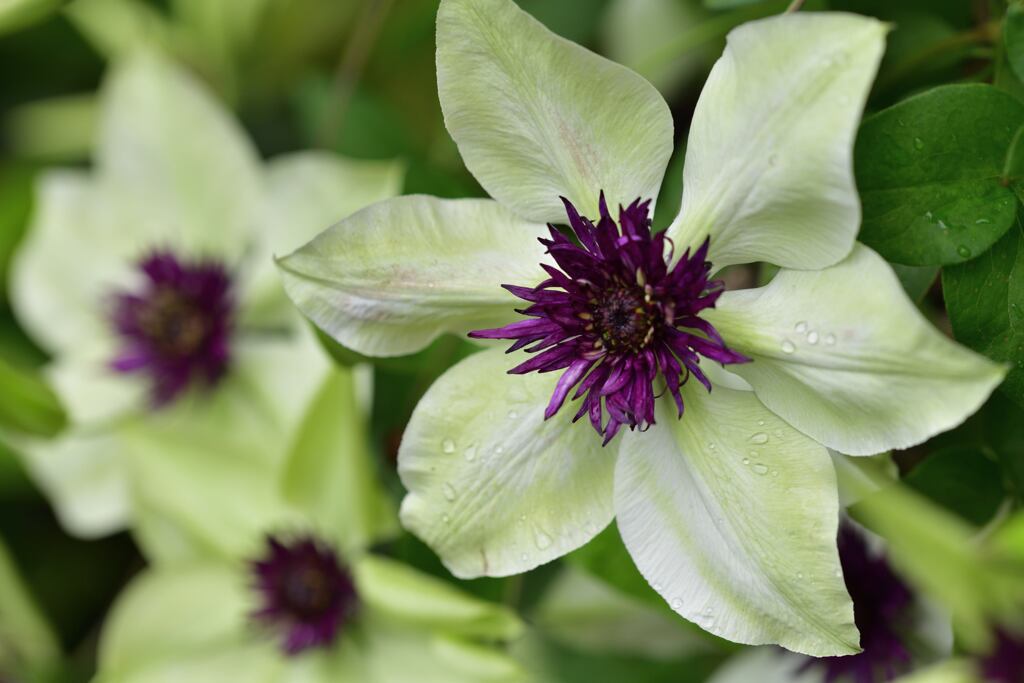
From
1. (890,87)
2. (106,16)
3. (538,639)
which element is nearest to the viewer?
(890,87)

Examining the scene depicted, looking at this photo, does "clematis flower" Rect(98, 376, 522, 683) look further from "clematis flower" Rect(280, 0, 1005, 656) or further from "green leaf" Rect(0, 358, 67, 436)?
"clematis flower" Rect(280, 0, 1005, 656)

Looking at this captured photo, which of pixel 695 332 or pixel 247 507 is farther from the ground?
pixel 695 332

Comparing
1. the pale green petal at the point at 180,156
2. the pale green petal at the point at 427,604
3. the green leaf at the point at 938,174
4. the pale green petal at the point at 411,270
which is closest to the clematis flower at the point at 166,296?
the pale green petal at the point at 180,156

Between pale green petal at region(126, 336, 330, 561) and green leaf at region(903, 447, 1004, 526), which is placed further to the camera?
pale green petal at region(126, 336, 330, 561)

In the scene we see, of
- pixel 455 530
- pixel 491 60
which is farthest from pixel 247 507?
pixel 491 60

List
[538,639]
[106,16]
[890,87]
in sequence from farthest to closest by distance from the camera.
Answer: [106,16]
[538,639]
[890,87]

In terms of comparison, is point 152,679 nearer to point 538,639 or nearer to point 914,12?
point 538,639

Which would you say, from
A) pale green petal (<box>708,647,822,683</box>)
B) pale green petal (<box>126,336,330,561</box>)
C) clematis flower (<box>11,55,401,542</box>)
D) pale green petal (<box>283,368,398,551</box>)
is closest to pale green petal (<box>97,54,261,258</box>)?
clematis flower (<box>11,55,401,542</box>)

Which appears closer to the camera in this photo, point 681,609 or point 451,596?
point 681,609
